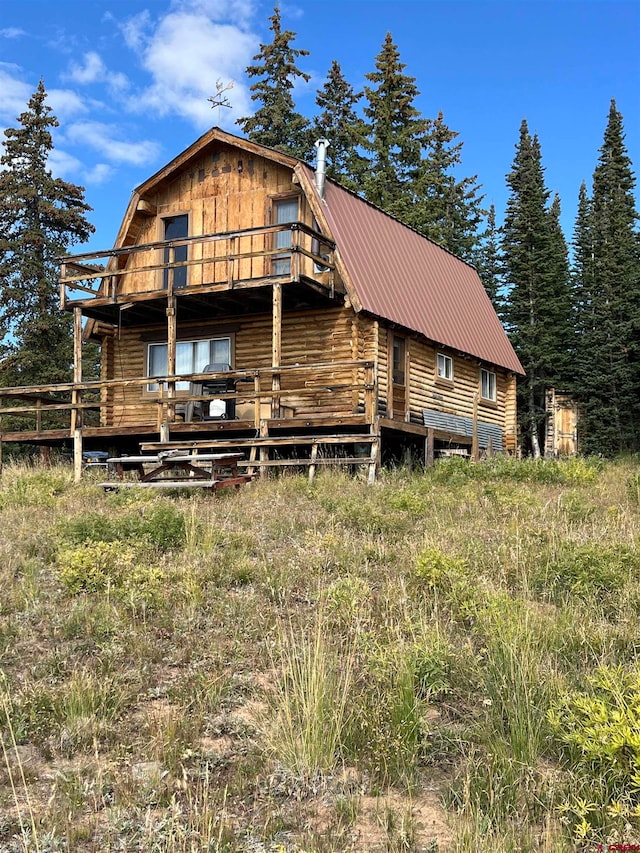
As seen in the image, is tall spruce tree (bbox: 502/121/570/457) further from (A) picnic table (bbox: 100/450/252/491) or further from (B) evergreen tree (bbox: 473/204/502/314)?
(A) picnic table (bbox: 100/450/252/491)

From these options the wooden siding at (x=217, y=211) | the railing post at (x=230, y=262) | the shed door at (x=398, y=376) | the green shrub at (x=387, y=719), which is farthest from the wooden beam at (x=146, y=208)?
the green shrub at (x=387, y=719)

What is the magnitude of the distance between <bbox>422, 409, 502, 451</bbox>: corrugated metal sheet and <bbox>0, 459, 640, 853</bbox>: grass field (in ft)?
42.8

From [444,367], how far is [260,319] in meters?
5.72

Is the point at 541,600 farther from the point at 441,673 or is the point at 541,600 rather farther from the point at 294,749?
the point at 294,749

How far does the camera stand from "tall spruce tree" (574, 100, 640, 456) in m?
39.4

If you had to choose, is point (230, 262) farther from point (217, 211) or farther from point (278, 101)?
point (278, 101)

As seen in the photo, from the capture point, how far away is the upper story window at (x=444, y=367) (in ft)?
76.0

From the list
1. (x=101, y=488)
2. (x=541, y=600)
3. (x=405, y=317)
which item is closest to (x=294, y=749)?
(x=541, y=600)

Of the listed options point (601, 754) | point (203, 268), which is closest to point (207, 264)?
point (203, 268)

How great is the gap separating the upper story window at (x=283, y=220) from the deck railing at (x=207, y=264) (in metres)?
0.02

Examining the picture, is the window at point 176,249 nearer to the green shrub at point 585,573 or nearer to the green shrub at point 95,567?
the green shrub at point 95,567

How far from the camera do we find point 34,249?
1375 inches

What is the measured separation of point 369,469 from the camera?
15711 millimetres

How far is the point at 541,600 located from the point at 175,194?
17874 millimetres
